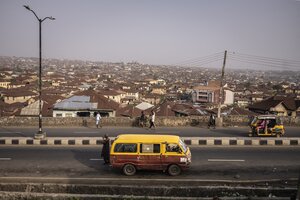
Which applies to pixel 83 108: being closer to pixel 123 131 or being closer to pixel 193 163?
pixel 123 131

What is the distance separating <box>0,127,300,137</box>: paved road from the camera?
21016 millimetres

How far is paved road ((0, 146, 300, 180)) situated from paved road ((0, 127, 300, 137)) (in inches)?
135

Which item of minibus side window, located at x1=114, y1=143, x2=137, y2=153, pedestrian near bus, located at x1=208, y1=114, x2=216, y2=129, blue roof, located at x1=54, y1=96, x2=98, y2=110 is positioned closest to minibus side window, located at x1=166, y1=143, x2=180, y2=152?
minibus side window, located at x1=114, y1=143, x2=137, y2=153

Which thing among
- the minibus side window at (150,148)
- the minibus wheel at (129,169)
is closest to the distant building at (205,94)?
the minibus side window at (150,148)

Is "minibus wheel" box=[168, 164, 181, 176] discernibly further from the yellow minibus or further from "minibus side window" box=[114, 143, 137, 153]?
"minibus side window" box=[114, 143, 137, 153]

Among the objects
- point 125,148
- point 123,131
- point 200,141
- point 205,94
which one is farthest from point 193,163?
point 205,94

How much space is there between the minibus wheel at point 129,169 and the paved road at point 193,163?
0.25m

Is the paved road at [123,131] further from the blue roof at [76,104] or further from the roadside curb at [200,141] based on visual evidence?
the blue roof at [76,104]

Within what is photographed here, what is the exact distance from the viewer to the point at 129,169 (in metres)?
13.1

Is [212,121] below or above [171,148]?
above

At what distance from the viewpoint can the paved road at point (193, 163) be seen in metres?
13.0

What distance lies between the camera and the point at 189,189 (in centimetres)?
1146

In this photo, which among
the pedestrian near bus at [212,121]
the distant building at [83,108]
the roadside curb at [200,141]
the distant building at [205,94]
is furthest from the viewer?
the distant building at [205,94]

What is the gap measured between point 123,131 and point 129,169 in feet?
29.4
